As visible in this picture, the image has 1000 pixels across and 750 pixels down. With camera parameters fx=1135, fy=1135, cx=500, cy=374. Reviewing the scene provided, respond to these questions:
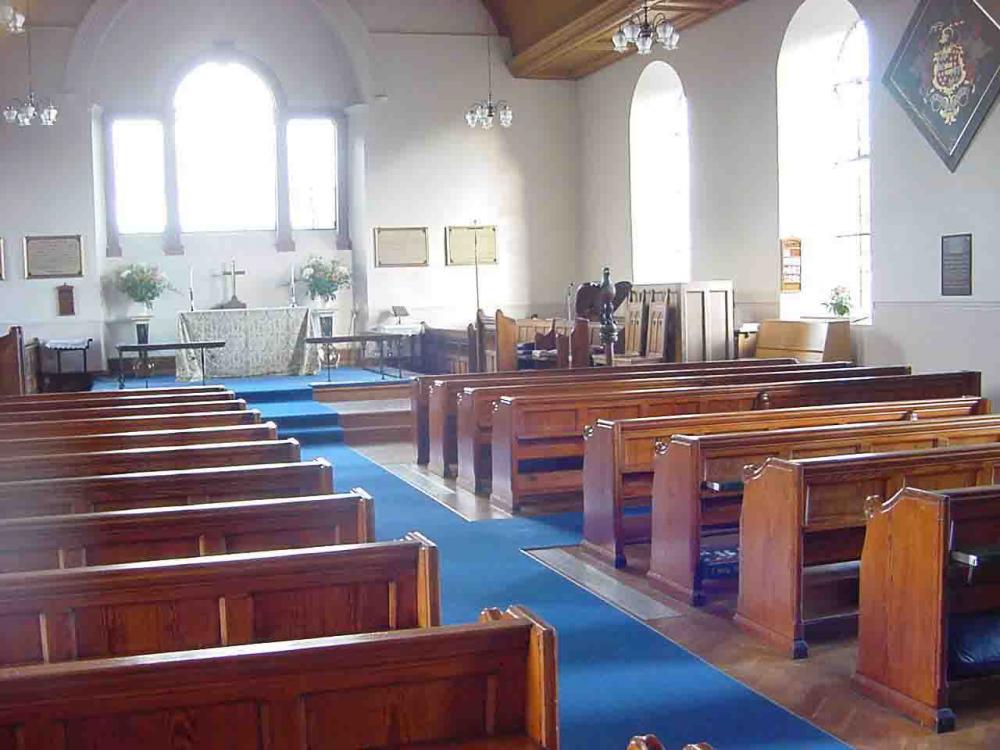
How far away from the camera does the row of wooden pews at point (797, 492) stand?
11.7 ft

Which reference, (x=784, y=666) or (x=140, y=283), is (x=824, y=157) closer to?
(x=140, y=283)

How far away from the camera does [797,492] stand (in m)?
4.06

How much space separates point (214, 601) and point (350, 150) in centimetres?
1411

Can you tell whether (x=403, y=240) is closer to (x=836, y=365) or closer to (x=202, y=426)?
(x=836, y=365)

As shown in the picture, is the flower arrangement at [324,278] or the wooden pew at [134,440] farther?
the flower arrangement at [324,278]

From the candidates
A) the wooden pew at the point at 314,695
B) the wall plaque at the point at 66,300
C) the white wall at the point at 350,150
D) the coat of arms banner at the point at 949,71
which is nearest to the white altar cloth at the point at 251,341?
the white wall at the point at 350,150

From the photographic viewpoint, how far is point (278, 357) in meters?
14.4

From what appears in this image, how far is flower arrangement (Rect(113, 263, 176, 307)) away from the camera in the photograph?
48.0 ft

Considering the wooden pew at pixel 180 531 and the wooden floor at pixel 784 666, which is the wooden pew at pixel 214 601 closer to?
the wooden pew at pixel 180 531

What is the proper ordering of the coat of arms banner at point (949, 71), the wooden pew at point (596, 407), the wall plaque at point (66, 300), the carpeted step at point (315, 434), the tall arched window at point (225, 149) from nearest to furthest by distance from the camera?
the wooden pew at point (596, 407), the coat of arms banner at point (949, 71), the carpeted step at point (315, 434), the wall plaque at point (66, 300), the tall arched window at point (225, 149)

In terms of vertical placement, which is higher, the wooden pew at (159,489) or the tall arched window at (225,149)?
the tall arched window at (225,149)

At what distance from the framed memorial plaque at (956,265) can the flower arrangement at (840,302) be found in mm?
1606

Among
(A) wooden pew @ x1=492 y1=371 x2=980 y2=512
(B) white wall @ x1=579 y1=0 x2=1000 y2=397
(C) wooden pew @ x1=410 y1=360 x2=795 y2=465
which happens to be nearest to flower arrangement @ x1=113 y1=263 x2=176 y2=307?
(B) white wall @ x1=579 y1=0 x2=1000 y2=397

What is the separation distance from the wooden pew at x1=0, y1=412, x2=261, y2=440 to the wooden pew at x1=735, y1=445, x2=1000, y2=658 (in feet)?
8.95
